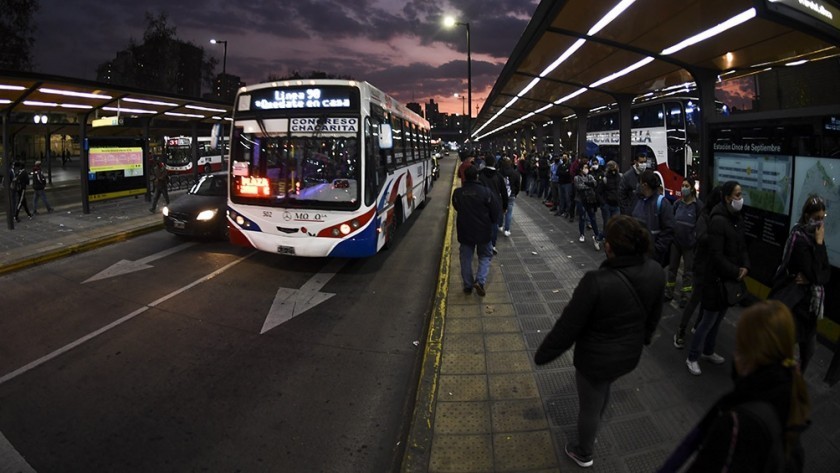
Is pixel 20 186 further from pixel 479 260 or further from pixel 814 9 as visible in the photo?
pixel 814 9

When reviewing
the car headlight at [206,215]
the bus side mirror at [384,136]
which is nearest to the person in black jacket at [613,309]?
the bus side mirror at [384,136]

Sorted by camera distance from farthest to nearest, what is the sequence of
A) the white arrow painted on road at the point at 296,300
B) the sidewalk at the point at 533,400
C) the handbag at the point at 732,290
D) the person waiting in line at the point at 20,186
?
the person waiting in line at the point at 20,186 < the white arrow painted on road at the point at 296,300 < the handbag at the point at 732,290 < the sidewalk at the point at 533,400

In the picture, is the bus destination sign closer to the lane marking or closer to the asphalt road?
the asphalt road

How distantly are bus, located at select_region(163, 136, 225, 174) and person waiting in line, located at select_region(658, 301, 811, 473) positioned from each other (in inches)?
1153

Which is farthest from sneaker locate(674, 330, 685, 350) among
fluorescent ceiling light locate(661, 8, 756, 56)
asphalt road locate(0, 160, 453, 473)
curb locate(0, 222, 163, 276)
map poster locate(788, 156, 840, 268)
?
curb locate(0, 222, 163, 276)

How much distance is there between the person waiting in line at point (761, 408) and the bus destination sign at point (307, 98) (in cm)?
701

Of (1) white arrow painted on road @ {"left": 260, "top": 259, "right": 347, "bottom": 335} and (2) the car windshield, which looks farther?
(2) the car windshield

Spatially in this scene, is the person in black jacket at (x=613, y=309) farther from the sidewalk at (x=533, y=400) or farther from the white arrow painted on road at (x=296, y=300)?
the white arrow painted on road at (x=296, y=300)

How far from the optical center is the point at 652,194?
6234 mm

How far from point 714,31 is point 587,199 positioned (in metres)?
3.74

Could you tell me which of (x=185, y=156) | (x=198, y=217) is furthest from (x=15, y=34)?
(x=198, y=217)

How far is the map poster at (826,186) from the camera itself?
498cm

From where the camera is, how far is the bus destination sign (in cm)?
782

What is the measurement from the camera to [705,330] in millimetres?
4508
